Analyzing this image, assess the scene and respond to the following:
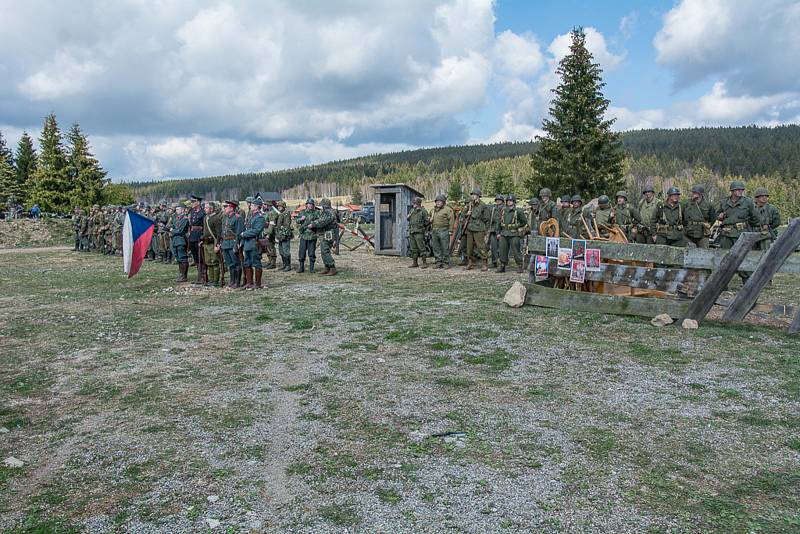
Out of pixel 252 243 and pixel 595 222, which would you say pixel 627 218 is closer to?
pixel 595 222

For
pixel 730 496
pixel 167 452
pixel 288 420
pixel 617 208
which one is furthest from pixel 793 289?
pixel 167 452

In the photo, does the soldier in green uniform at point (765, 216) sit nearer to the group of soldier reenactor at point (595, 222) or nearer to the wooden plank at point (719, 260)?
the group of soldier reenactor at point (595, 222)

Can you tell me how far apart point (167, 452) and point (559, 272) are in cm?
713

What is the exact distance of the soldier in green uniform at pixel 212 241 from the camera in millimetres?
13836

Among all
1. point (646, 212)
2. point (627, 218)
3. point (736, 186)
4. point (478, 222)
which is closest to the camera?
point (736, 186)

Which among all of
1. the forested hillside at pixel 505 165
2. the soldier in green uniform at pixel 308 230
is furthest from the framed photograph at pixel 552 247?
the forested hillside at pixel 505 165

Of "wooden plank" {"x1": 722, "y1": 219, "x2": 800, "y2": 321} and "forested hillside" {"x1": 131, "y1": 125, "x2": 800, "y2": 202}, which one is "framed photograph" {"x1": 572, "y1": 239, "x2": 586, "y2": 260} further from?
"forested hillside" {"x1": 131, "y1": 125, "x2": 800, "y2": 202}

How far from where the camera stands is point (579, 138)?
35.5m

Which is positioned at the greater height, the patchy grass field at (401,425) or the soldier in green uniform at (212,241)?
the soldier in green uniform at (212,241)

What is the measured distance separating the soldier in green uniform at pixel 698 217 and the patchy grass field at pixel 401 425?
463 centimetres

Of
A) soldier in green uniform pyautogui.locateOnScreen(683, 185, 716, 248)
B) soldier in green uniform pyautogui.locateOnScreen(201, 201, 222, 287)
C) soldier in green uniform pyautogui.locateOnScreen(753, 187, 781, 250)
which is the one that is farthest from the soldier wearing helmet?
soldier in green uniform pyautogui.locateOnScreen(201, 201, 222, 287)

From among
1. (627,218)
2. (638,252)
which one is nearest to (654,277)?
(638,252)

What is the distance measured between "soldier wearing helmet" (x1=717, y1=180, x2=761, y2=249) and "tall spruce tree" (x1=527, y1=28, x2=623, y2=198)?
24301 millimetres

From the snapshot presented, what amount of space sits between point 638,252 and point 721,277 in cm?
131
